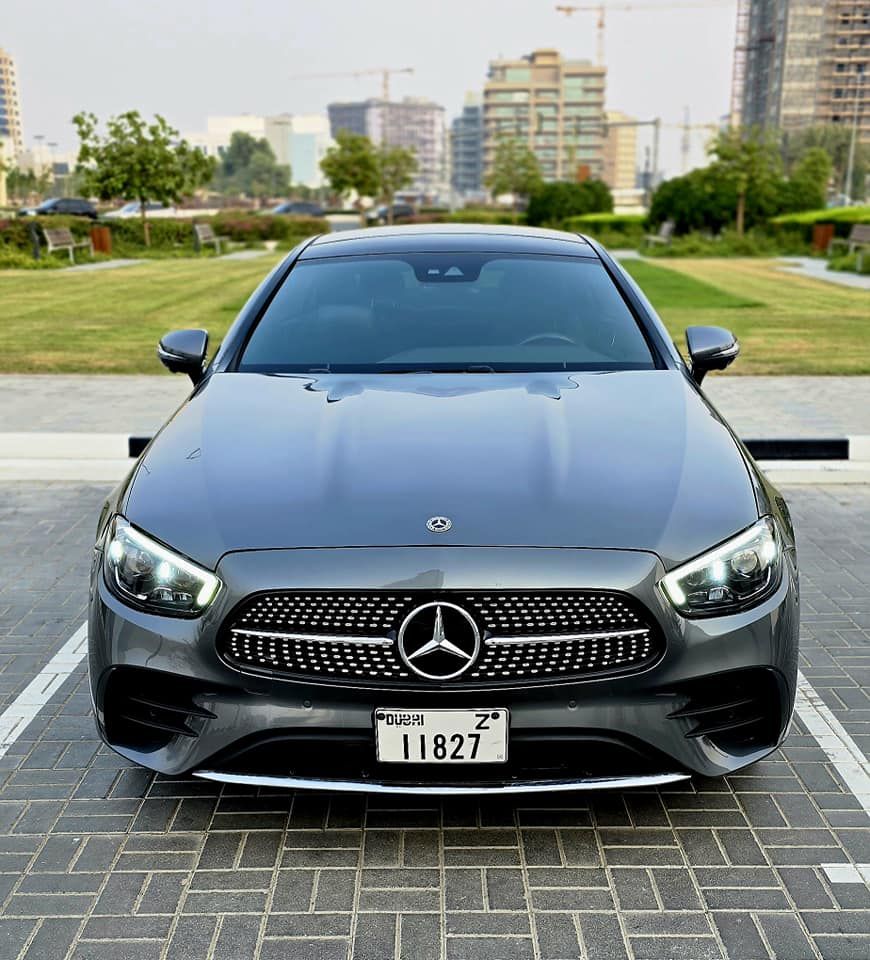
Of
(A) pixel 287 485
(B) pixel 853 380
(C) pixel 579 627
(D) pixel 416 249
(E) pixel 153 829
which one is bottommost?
(B) pixel 853 380

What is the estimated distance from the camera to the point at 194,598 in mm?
2930

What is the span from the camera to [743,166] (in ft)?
120

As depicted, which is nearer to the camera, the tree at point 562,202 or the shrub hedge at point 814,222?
the shrub hedge at point 814,222

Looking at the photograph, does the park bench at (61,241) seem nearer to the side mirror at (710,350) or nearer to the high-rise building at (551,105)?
the side mirror at (710,350)

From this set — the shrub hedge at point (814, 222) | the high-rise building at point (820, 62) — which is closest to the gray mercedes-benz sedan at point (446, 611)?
the shrub hedge at point (814, 222)

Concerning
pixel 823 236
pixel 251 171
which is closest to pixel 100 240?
pixel 823 236

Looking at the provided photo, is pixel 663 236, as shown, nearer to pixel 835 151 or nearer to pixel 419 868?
pixel 419 868

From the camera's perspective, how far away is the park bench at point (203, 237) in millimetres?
32147

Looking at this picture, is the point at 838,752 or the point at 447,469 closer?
the point at 447,469

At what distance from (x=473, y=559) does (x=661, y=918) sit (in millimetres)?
983

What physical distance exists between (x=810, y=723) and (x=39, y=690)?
8.94 ft

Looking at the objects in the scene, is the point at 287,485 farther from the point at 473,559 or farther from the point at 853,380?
the point at 853,380

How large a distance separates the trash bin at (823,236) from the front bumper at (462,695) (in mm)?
30781

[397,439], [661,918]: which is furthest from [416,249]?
[661,918]
